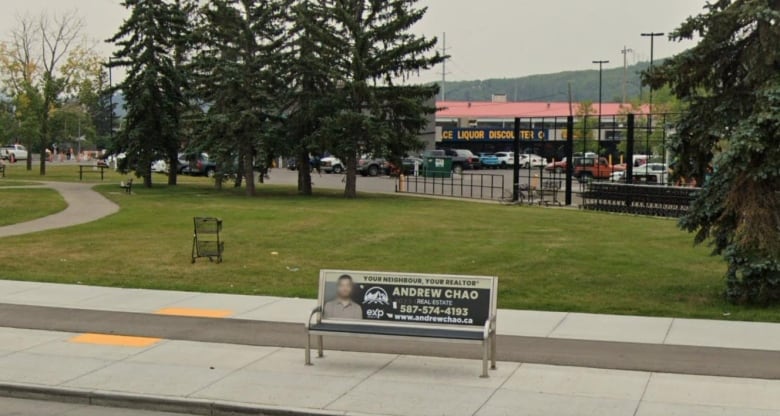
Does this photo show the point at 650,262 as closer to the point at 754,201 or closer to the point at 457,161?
the point at 754,201

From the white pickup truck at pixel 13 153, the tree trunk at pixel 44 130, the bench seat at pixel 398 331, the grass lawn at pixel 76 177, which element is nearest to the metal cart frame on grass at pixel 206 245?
the bench seat at pixel 398 331

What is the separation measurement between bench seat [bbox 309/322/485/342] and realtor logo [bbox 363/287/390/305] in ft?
0.87

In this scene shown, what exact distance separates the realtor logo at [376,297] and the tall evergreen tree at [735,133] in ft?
17.9

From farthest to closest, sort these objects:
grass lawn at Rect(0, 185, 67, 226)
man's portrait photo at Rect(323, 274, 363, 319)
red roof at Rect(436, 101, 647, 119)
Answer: red roof at Rect(436, 101, 647, 119), grass lawn at Rect(0, 185, 67, 226), man's portrait photo at Rect(323, 274, 363, 319)

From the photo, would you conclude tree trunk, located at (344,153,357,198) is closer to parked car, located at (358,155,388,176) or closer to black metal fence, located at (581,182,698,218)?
black metal fence, located at (581,182,698,218)

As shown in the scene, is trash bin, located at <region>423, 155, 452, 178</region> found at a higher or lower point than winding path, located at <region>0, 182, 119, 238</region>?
higher

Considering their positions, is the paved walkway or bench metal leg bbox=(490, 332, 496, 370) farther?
bench metal leg bbox=(490, 332, 496, 370)

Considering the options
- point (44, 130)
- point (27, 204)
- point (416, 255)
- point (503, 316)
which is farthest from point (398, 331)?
point (44, 130)

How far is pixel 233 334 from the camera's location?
1005cm

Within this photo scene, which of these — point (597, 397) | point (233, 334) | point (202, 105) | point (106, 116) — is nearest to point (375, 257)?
point (233, 334)

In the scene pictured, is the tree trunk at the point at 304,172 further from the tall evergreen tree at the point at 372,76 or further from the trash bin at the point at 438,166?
the trash bin at the point at 438,166

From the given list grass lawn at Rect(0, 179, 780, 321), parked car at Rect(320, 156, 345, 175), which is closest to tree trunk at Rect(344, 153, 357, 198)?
grass lawn at Rect(0, 179, 780, 321)

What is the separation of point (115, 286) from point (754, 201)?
32.9ft

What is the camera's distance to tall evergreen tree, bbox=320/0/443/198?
3522cm
